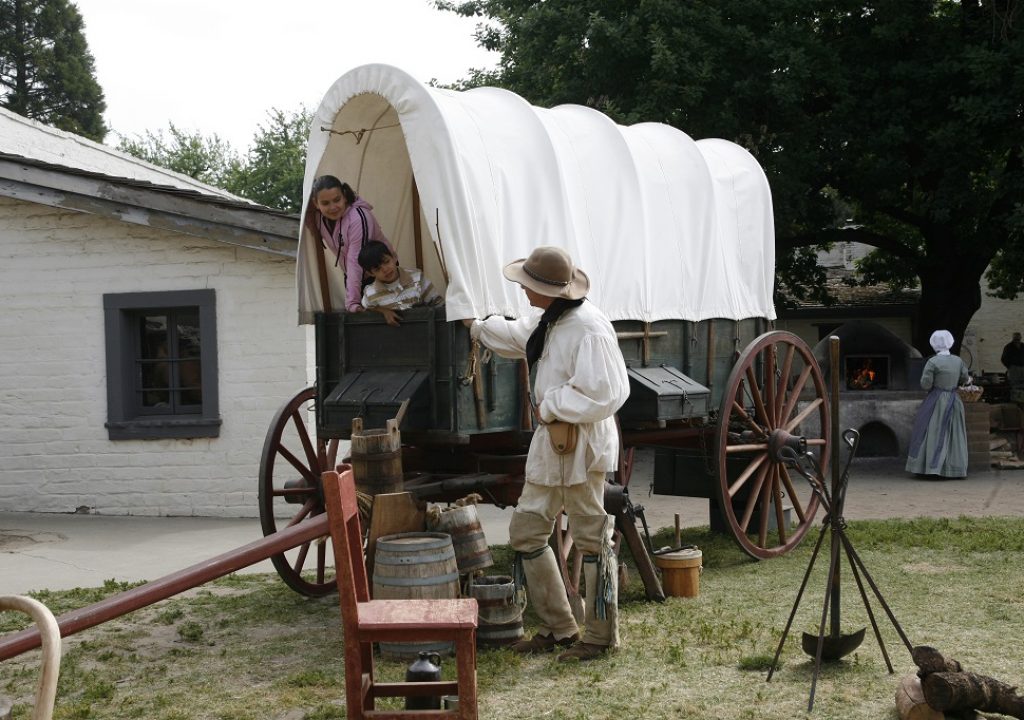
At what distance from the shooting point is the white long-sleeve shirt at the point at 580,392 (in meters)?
5.13

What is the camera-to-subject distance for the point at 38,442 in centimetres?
1041

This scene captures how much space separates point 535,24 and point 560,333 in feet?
33.7

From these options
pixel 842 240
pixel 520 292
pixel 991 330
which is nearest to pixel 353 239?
pixel 520 292

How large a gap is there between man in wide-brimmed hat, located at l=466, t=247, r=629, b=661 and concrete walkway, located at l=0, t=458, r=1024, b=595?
3.23 metres

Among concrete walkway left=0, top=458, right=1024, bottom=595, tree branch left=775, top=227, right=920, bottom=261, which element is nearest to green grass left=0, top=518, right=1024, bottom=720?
concrete walkway left=0, top=458, right=1024, bottom=595

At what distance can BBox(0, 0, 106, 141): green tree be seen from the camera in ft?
137

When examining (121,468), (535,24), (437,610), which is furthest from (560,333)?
(535,24)

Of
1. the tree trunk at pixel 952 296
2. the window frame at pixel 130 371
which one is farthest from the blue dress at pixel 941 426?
the window frame at pixel 130 371

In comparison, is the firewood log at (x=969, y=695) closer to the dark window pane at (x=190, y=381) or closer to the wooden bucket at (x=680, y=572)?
the wooden bucket at (x=680, y=572)

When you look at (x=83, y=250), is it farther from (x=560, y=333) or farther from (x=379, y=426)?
(x=560, y=333)

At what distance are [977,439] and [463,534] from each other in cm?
903

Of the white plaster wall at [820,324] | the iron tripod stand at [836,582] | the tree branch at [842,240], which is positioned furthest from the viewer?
the white plaster wall at [820,324]

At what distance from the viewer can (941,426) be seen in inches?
487

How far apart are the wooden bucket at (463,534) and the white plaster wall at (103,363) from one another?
4.46 metres
